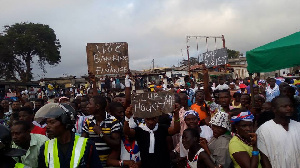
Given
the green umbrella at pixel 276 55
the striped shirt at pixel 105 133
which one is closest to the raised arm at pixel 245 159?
the striped shirt at pixel 105 133

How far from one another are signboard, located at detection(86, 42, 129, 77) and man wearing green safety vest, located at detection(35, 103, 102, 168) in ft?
11.7

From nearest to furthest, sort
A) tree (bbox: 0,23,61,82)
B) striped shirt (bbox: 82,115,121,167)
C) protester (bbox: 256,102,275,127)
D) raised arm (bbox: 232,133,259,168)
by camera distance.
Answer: raised arm (bbox: 232,133,259,168), striped shirt (bbox: 82,115,121,167), protester (bbox: 256,102,275,127), tree (bbox: 0,23,61,82)

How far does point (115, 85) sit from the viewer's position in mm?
18453

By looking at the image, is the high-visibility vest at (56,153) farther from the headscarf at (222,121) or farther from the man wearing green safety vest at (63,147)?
the headscarf at (222,121)

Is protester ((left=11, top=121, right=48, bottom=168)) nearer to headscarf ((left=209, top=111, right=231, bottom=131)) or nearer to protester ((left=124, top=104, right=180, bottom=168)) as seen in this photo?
protester ((left=124, top=104, right=180, bottom=168))

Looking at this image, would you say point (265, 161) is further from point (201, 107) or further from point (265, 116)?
point (201, 107)

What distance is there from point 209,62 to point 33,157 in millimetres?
14490

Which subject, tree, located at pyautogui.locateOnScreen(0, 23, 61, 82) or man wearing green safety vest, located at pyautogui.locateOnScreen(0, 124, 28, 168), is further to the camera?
tree, located at pyautogui.locateOnScreen(0, 23, 61, 82)

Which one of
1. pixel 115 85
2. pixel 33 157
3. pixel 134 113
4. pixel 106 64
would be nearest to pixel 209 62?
pixel 115 85

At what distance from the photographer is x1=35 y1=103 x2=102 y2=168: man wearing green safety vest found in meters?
2.43

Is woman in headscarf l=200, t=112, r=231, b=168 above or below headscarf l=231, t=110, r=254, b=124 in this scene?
below

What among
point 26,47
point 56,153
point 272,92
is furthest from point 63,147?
point 26,47

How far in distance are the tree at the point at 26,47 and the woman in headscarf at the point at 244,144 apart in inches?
1636

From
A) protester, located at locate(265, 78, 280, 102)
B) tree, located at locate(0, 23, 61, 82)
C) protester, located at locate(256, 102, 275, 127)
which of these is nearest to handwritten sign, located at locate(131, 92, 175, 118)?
protester, located at locate(256, 102, 275, 127)
